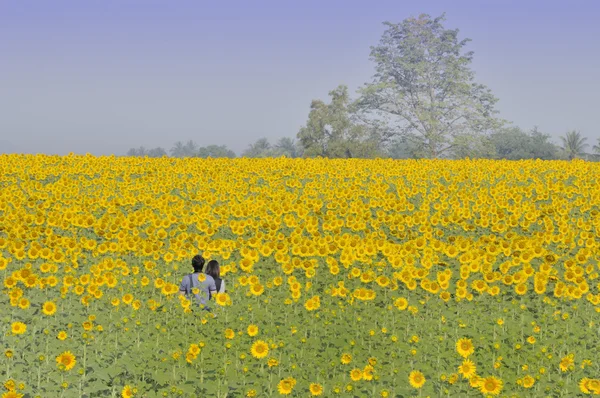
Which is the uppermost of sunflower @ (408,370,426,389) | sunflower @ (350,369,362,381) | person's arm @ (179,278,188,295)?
person's arm @ (179,278,188,295)

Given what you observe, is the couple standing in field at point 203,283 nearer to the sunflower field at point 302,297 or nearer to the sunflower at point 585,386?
the sunflower field at point 302,297

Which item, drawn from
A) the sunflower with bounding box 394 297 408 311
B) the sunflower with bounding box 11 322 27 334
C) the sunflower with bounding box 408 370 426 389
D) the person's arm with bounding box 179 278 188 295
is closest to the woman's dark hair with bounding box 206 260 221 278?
the person's arm with bounding box 179 278 188 295

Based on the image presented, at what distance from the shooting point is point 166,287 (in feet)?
33.5

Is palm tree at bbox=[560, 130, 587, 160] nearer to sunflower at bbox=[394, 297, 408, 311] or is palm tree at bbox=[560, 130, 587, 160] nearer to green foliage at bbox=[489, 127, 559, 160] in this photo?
green foliage at bbox=[489, 127, 559, 160]

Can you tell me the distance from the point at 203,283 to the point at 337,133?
49657mm

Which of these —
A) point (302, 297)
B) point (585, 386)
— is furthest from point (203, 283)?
point (585, 386)

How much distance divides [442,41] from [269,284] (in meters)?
49.3

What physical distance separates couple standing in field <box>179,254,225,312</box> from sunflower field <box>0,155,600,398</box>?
0.79ft

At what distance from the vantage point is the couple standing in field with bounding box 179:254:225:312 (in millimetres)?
10252

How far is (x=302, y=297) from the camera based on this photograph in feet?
36.1

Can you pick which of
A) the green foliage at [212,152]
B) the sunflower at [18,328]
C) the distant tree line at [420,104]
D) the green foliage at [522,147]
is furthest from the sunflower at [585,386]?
the green foliage at [212,152]

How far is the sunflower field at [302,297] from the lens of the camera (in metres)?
8.09

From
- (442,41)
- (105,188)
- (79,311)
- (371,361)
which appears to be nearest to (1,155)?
(105,188)

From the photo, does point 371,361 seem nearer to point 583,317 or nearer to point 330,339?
point 330,339
